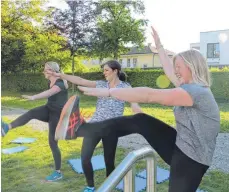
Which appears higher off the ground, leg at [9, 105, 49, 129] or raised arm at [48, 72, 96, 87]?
raised arm at [48, 72, 96, 87]

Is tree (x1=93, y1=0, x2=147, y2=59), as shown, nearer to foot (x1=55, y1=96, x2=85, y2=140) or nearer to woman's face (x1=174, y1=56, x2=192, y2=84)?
foot (x1=55, y1=96, x2=85, y2=140)

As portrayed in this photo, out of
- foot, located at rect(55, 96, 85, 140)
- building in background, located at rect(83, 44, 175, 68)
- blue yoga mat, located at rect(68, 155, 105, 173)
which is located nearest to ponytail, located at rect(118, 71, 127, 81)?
building in background, located at rect(83, 44, 175, 68)

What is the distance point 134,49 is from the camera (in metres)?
1.73

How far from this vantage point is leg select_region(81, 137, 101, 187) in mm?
1538

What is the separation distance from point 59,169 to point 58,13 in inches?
32.6

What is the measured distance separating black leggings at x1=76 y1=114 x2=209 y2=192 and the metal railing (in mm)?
70

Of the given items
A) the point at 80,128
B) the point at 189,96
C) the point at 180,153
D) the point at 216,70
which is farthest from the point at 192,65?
the point at 216,70

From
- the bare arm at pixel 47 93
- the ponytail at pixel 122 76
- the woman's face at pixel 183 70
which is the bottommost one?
the bare arm at pixel 47 93

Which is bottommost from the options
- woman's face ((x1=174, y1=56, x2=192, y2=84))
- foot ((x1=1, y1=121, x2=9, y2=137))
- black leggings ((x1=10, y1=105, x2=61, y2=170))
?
foot ((x1=1, y1=121, x2=9, y2=137))

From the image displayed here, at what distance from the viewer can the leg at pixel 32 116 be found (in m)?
1.58

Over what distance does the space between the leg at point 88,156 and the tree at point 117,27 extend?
1.63 feet

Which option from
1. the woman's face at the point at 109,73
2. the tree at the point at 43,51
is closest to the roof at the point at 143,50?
the woman's face at the point at 109,73

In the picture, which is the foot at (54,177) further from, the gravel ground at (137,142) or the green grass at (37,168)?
the gravel ground at (137,142)

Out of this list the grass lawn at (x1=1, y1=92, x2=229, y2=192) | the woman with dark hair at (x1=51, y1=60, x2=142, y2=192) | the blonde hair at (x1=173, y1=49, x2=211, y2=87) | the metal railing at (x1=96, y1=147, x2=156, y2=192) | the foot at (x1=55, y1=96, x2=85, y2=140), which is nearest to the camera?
the metal railing at (x1=96, y1=147, x2=156, y2=192)
